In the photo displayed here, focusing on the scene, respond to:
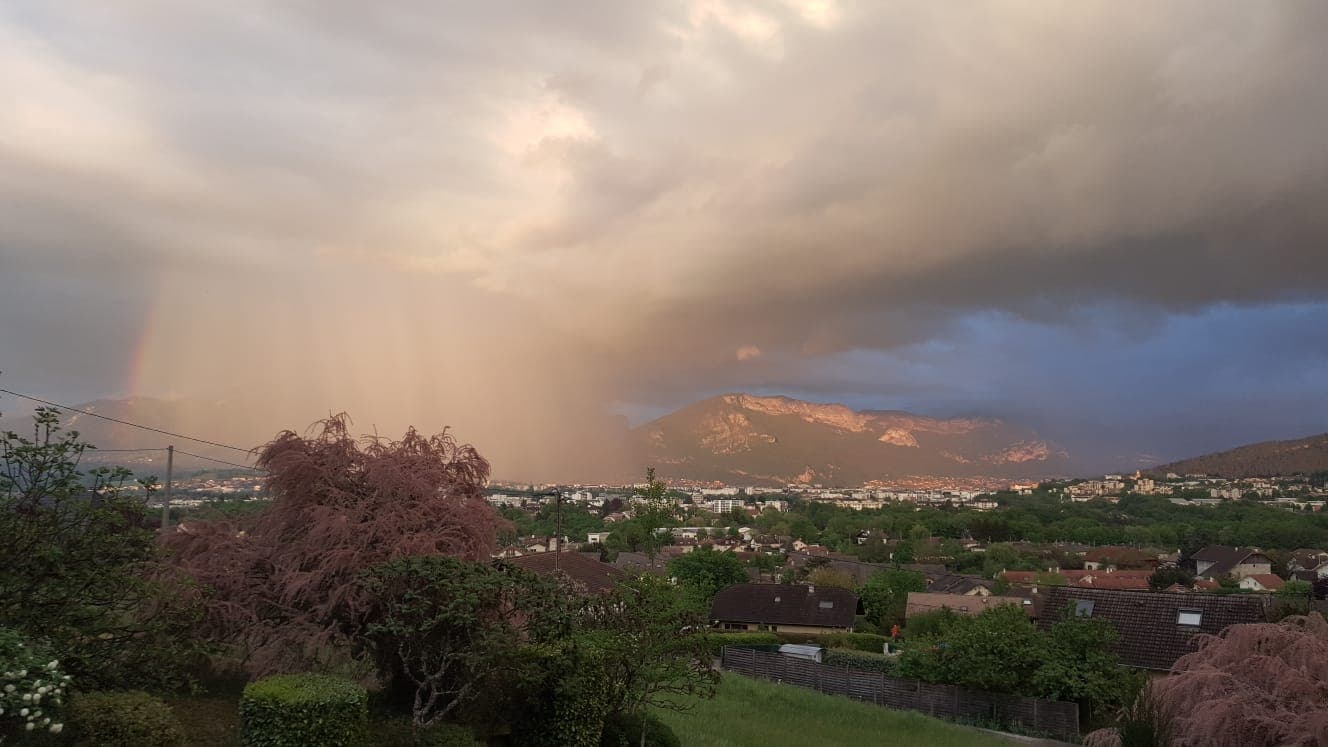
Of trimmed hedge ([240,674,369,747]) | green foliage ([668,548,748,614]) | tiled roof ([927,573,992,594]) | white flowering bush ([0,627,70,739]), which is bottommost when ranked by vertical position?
tiled roof ([927,573,992,594])

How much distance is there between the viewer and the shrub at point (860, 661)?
1667 inches

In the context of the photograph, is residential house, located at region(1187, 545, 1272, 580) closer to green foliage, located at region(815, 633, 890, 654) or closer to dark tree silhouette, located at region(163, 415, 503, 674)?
green foliage, located at region(815, 633, 890, 654)

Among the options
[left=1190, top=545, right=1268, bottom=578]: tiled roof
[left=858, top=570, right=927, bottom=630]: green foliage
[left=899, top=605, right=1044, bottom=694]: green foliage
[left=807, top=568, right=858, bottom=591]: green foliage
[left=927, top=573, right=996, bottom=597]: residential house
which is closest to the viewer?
[left=899, top=605, right=1044, bottom=694]: green foliage

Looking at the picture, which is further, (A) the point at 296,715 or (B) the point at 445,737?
(B) the point at 445,737

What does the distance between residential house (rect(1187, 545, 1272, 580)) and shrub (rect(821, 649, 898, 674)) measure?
73.1m

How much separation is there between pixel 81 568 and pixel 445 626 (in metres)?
4.51

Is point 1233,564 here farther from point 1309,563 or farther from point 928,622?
point 928,622

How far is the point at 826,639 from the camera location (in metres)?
50.9

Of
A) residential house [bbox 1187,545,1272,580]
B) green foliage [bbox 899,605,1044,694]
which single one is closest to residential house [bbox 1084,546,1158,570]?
residential house [bbox 1187,545,1272,580]

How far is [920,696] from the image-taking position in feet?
116

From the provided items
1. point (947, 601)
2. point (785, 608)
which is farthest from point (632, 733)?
point (947, 601)

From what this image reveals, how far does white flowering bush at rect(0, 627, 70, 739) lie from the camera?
26.4 feet

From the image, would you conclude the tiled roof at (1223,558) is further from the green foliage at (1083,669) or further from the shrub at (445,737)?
the shrub at (445,737)

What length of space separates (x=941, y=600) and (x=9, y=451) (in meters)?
63.6
